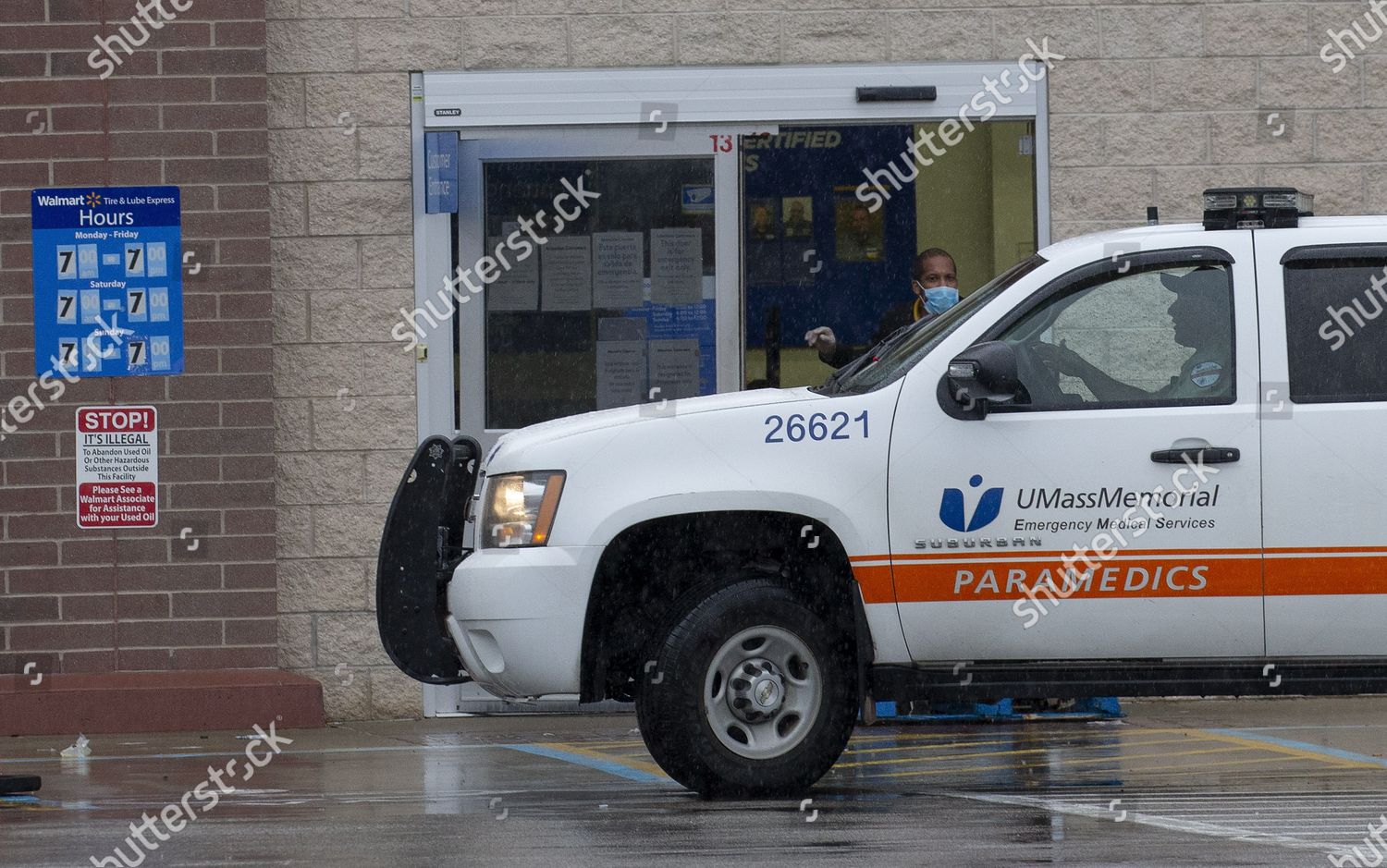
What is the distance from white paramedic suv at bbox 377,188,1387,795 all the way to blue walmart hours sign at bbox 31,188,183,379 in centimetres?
444

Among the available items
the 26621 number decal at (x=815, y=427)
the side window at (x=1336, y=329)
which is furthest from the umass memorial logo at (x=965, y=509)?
the side window at (x=1336, y=329)

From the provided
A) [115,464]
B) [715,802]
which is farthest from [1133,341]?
[115,464]

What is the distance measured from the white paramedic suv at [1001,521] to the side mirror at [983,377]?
0.01 meters

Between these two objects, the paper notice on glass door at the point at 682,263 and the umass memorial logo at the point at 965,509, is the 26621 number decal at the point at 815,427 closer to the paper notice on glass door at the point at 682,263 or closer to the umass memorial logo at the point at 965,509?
the umass memorial logo at the point at 965,509

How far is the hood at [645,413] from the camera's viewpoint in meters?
7.34

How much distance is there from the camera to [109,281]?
11.2m

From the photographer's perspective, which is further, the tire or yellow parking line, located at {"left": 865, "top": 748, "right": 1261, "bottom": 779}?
yellow parking line, located at {"left": 865, "top": 748, "right": 1261, "bottom": 779}

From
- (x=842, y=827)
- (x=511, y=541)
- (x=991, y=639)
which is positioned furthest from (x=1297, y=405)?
(x=511, y=541)

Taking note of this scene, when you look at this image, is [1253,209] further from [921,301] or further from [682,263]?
[682,263]

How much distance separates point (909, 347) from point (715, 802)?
182 centimetres

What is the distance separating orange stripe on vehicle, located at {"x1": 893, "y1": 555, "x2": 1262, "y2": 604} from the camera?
716 cm

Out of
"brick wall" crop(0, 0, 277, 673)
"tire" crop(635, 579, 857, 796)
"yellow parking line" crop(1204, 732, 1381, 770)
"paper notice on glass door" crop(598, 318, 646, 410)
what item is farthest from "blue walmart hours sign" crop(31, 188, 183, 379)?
"yellow parking line" crop(1204, 732, 1381, 770)

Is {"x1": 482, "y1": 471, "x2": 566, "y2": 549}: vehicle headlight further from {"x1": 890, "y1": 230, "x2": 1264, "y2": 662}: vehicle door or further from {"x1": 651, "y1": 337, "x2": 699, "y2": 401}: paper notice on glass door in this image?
{"x1": 651, "y1": 337, "x2": 699, "y2": 401}: paper notice on glass door

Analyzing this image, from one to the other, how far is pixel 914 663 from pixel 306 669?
5099 millimetres
